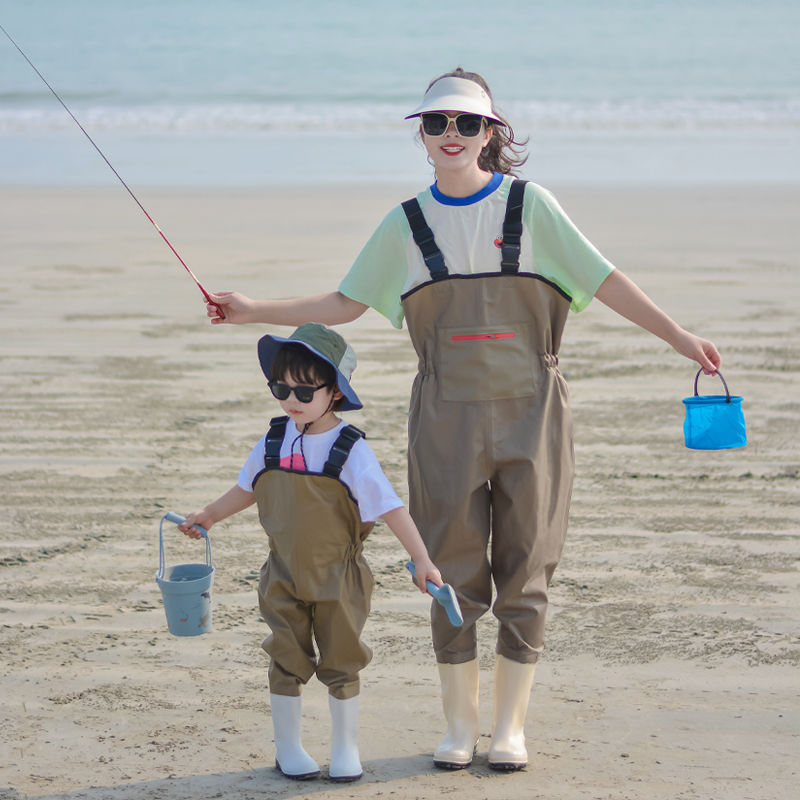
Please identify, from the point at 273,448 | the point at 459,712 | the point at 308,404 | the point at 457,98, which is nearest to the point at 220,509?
the point at 273,448

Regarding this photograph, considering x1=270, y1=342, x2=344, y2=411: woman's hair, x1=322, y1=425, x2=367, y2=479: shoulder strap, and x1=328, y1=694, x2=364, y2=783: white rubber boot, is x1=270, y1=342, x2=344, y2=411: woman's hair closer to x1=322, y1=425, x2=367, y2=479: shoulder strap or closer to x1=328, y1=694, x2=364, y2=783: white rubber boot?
x1=322, y1=425, x2=367, y2=479: shoulder strap

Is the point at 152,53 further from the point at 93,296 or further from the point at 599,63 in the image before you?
the point at 93,296

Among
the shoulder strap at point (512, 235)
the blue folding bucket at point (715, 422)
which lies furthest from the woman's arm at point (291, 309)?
the blue folding bucket at point (715, 422)

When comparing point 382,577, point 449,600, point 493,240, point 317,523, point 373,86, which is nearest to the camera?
point 449,600

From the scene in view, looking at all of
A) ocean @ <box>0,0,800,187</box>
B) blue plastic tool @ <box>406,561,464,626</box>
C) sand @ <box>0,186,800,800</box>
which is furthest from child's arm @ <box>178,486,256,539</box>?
ocean @ <box>0,0,800,187</box>

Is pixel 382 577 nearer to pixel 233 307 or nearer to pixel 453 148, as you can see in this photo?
pixel 233 307

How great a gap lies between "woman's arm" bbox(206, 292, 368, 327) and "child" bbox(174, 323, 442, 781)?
0.24 m

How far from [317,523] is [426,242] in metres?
0.79

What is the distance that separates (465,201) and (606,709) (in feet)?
5.28

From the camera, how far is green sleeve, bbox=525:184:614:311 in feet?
10.2

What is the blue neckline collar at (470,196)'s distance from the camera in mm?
3143

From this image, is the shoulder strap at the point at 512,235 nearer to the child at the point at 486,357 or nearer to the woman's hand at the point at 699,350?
the child at the point at 486,357

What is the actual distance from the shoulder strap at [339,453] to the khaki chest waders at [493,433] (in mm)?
236

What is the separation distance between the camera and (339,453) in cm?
300
